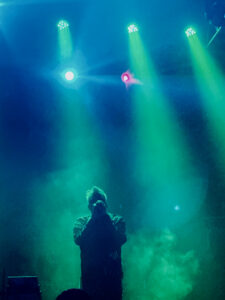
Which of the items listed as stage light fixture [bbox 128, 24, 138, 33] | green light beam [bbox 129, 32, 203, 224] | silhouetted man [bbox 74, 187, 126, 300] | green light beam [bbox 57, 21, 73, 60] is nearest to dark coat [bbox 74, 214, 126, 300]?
silhouetted man [bbox 74, 187, 126, 300]

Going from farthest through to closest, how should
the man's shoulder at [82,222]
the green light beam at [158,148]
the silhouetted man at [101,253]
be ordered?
the green light beam at [158,148] → the man's shoulder at [82,222] → the silhouetted man at [101,253]

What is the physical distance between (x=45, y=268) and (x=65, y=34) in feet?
22.2

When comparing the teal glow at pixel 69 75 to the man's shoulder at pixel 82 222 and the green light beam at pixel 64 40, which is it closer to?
the green light beam at pixel 64 40

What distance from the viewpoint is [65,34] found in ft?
29.0

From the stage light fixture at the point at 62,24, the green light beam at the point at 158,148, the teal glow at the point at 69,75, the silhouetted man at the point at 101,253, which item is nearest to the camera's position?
the silhouetted man at the point at 101,253

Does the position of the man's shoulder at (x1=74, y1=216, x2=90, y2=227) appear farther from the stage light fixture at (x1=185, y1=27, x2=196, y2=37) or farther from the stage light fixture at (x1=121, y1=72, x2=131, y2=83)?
the stage light fixture at (x1=185, y1=27, x2=196, y2=37)

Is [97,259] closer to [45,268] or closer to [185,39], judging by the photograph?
[45,268]

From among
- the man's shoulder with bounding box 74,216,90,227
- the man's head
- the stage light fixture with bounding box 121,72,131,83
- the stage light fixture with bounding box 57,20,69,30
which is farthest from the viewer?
the stage light fixture with bounding box 121,72,131,83

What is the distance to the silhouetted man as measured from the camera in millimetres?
4414

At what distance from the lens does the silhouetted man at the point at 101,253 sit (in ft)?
14.5

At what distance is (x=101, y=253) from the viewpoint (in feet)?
14.6

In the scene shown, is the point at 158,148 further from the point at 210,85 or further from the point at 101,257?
the point at 101,257

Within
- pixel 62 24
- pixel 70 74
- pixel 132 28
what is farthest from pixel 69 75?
pixel 132 28

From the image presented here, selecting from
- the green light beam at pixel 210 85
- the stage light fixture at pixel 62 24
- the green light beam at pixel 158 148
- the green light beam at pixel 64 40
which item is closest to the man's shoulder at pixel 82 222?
the green light beam at pixel 158 148
